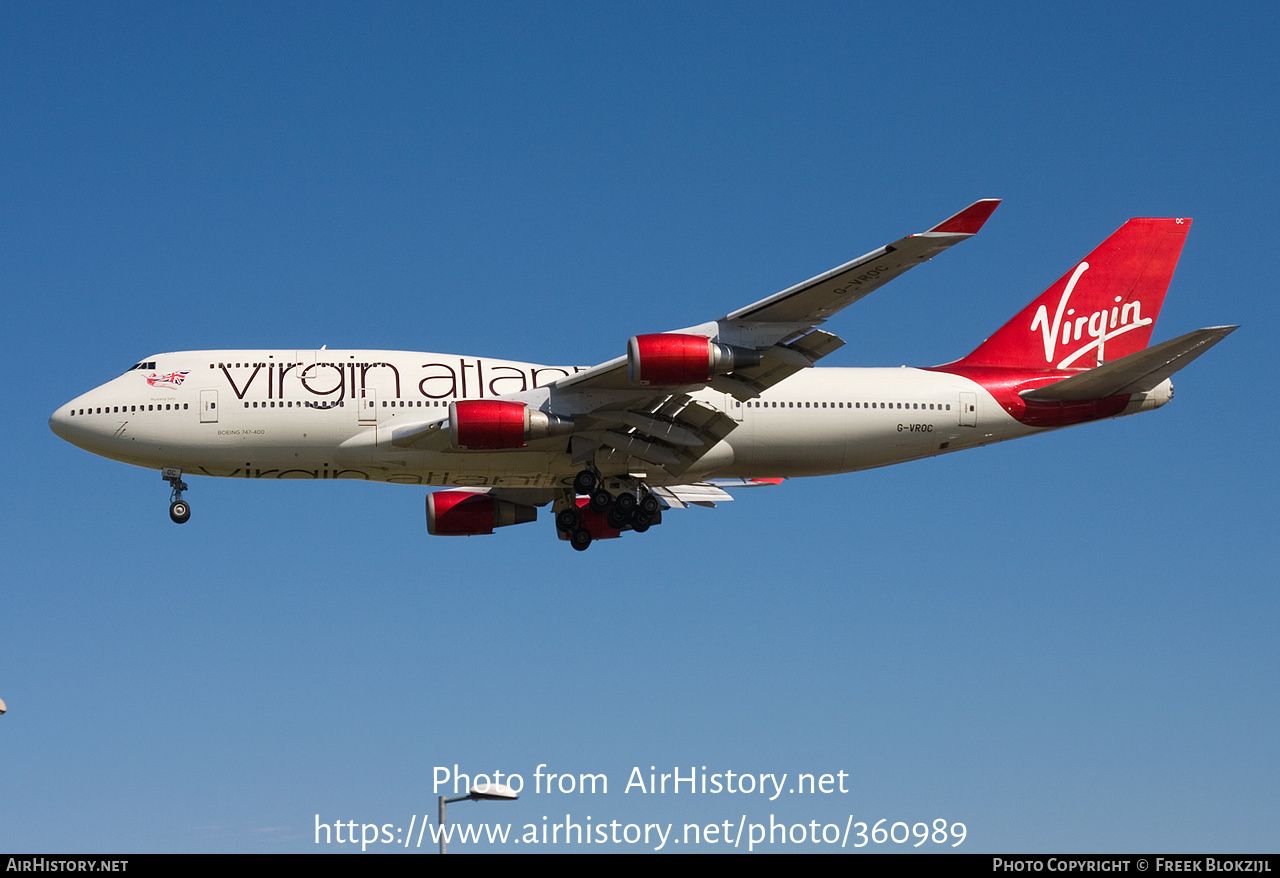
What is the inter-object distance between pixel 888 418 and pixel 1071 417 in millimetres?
5228

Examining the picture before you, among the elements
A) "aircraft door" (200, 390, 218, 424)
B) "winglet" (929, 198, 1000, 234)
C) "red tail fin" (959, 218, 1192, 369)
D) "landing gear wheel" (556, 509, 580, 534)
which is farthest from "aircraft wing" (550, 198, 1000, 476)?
"red tail fin" (959, 218, 1192, 369)

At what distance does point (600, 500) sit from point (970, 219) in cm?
1306

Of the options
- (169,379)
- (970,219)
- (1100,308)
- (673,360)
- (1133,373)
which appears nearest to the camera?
(970,219)

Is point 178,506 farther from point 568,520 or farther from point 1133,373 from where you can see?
point 1133,373

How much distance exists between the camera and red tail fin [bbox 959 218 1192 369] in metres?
42.1

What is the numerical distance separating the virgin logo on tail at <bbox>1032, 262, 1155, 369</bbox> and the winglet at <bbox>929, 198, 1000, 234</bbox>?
12889 millimetres

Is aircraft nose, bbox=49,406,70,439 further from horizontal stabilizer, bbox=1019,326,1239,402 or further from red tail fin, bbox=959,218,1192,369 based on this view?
horizontal stabilizer, bbox=1019,326,1239,402

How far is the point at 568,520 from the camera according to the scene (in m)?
40.5

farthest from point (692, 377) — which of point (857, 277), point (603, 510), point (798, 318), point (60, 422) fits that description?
point (60, 422)

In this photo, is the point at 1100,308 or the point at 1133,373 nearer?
the point at 1133,373

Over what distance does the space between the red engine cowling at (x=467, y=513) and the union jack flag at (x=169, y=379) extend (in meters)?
8.58

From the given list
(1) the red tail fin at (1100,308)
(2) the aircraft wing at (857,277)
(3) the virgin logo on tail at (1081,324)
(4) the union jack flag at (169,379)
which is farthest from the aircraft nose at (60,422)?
(3) the virgin logo on tail at (1081,324)

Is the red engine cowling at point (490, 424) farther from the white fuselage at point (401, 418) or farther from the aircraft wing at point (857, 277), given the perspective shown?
the aircraft wing at point (857, 277)

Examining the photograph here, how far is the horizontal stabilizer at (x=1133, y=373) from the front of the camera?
35594 millimetres
